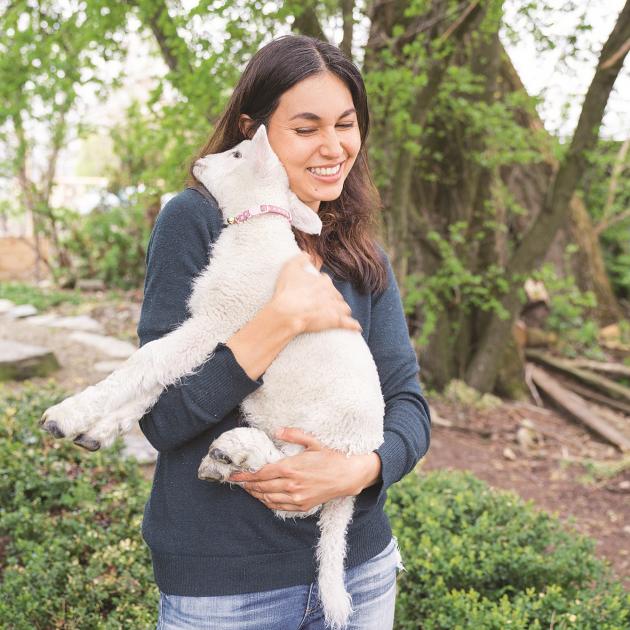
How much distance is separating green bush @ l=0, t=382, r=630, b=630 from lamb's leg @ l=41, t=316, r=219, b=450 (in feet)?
5.54

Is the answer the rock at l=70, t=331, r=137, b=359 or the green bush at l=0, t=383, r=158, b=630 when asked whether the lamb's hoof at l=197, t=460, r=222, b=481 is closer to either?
the green bush at l=0, t=383, r=158, b=630

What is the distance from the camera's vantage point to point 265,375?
1.85m

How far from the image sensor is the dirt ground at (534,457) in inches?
226

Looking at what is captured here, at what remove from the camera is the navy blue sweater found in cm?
Answer: 168

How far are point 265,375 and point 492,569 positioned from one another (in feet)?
7.04

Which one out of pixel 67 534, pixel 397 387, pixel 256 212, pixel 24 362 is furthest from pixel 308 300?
pixel 24 362

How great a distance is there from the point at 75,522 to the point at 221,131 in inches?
102

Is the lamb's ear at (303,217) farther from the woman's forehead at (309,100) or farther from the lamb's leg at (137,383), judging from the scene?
the lamb's leg at (137,383)

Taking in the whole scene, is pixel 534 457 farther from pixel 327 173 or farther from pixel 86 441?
pixel 86 441

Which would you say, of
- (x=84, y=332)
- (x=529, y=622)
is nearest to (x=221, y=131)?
(x=529, y=622)

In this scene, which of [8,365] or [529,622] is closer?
[529,622]

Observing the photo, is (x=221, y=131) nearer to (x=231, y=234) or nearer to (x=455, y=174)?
(x=231, y=234)

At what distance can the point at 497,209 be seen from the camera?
8.32m

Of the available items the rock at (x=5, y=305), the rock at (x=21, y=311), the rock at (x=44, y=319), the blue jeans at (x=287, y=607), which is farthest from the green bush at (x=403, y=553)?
the rock at (x=5, y=305)
